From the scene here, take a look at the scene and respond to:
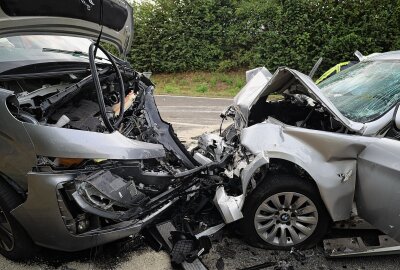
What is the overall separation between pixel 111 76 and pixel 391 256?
3.09m

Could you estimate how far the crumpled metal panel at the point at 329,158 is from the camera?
2.94 metres

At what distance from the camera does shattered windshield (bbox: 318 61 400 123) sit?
3166mm

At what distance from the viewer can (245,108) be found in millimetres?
3984

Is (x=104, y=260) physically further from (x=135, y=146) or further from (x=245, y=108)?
(x=245, y=108)

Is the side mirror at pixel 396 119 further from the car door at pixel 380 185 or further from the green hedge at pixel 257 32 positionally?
the green hedge at pixel 257 32

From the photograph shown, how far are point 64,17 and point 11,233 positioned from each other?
1746 millimetres

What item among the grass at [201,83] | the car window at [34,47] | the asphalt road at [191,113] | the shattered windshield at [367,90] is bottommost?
the grass at [201,83]

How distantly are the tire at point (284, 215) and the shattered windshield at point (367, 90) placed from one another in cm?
77

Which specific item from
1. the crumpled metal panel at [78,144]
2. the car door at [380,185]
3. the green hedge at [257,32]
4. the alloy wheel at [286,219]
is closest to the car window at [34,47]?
the crumpled metal panel at [78,144]

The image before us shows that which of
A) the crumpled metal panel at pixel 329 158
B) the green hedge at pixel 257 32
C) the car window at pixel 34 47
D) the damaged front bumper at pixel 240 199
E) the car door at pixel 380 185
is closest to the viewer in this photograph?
the car door at pixel 380 185

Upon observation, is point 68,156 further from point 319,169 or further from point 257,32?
point 257,32

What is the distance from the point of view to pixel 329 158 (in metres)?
2.99

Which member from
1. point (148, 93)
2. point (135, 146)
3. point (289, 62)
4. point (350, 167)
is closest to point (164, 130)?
point (148, 93)

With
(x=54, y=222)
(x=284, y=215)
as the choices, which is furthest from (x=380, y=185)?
(x=54, y=222)
